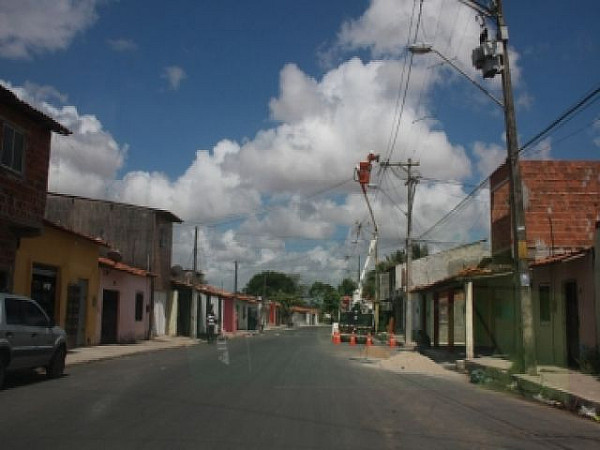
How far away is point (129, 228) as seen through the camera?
41.0 metres

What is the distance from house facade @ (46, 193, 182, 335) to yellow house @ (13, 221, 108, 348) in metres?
10.9

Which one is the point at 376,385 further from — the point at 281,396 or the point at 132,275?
the point at 132,275

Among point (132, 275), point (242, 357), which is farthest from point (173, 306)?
point (242, 357)

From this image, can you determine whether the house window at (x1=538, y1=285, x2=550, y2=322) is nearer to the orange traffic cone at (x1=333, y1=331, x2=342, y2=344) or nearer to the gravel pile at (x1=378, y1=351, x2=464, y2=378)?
the gravel pile at (x1=378, y1=351, x2=464, y2=378)

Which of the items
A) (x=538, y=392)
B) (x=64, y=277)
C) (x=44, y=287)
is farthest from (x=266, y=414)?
(x=64, y=277)

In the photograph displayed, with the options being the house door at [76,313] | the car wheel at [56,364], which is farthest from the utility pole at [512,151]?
the house door at [76,313]

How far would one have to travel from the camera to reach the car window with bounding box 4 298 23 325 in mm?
13414

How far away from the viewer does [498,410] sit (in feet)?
40.5

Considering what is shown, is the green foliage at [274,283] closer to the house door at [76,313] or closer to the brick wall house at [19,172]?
the house door at [76,313]

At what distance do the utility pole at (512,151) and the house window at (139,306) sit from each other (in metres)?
23.4

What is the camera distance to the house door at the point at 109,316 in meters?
31.0

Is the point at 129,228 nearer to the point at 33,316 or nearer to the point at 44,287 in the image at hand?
the point at 44,287

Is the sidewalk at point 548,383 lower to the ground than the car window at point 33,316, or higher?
lower

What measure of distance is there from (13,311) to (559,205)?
1845 cm
